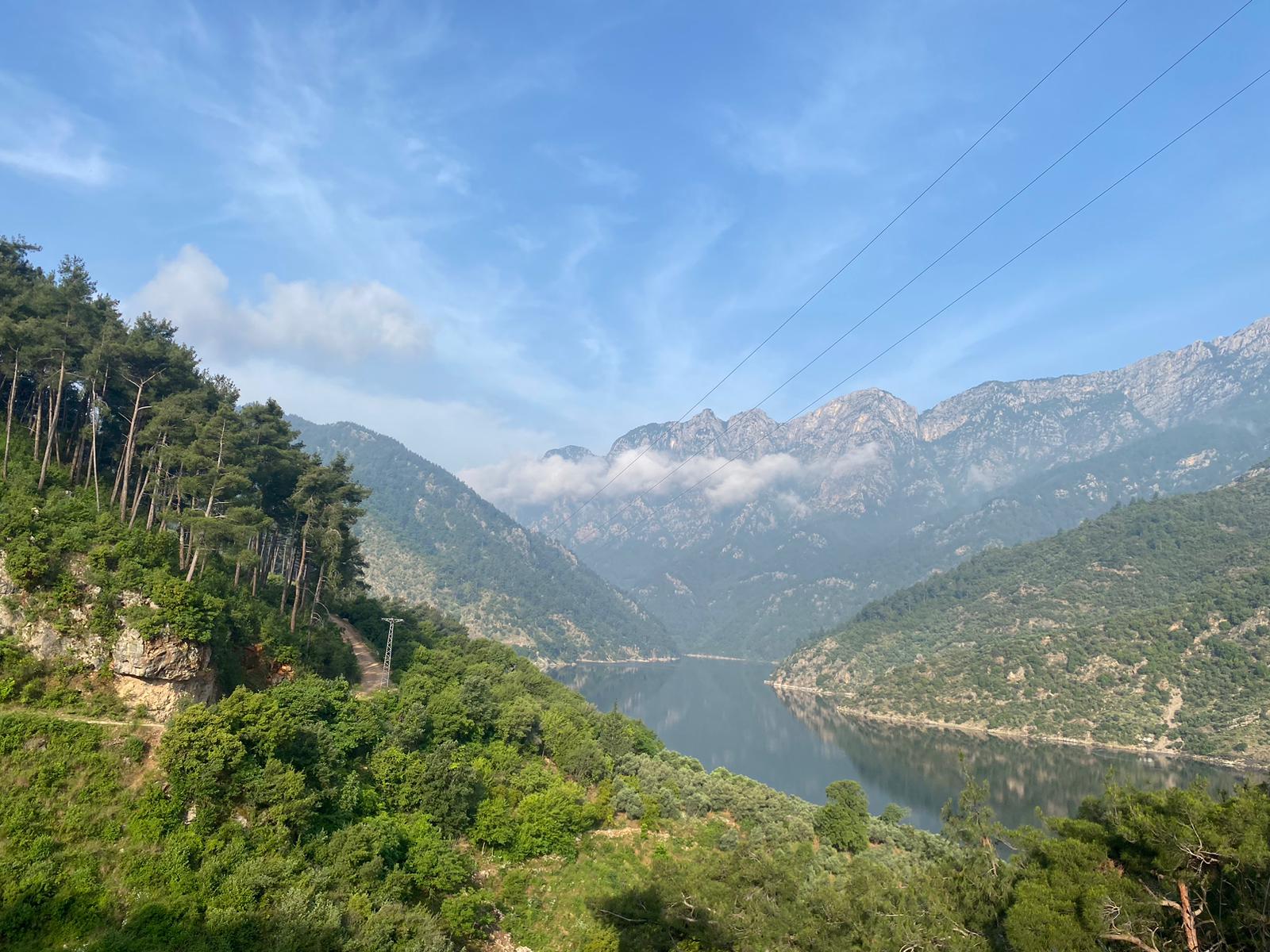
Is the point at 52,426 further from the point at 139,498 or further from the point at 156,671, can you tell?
the point at 156,671

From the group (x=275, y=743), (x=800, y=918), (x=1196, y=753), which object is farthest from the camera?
(x=1196, y=753)

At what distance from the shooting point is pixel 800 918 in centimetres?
2336

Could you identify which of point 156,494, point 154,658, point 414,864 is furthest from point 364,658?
point 414,864

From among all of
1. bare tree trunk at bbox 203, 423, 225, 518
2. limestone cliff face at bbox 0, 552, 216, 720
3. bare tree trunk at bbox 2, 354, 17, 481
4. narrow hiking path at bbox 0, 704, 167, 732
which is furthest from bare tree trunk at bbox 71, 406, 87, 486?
narrow hiking path at bbox 0, 704, 167, 732

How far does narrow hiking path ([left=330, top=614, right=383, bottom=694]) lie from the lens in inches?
1884

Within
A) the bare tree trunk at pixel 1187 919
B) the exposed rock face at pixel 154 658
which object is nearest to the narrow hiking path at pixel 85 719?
the exposed rock face at pixel 154 658

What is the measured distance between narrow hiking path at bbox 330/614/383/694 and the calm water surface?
57396 millimetres

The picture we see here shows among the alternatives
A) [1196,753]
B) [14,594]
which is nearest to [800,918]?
[14,594]

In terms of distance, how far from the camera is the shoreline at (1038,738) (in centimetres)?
10169

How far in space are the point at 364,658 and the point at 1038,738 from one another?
125078mm

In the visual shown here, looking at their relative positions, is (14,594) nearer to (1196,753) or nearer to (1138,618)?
(1196,753)

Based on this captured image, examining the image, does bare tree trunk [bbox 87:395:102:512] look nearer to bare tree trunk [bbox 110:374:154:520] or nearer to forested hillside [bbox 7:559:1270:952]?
bare tree trunk [bbox 110:374:154:520]

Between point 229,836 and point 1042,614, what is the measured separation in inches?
7911

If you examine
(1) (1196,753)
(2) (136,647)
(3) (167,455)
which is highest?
(3) (167,455)
